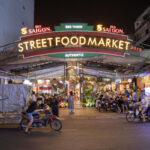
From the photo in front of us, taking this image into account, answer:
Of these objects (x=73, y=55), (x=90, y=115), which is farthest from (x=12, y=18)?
(x=90, y=115)

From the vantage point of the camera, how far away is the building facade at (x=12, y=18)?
23094 millimetres

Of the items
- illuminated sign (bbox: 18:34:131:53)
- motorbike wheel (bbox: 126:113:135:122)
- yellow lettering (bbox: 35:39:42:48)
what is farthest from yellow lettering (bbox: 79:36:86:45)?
motorbike wheel (bbox: 126:113:135:122)

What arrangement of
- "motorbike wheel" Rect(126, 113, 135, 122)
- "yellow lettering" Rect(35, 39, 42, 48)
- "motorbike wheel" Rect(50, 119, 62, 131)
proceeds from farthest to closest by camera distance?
"yellow lettering" Rect(35, 39, 42, 48) → "motorbike wheel" Rect(126, 113, 135, 122) → "motorbike wheel" Rect(50, 119, 62, 131)

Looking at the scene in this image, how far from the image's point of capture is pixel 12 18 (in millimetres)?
25641

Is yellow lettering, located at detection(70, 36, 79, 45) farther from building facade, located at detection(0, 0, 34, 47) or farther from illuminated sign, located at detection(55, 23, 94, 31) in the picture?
building facade, located at detection(0, 0, 34, 47)

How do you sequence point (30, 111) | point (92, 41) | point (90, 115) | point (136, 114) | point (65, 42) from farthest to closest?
point (92, 41), point (65, 42), point (90, 115), point (136, 114), point (30, 111)

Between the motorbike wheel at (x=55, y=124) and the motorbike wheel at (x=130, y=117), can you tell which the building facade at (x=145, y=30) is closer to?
the motorbike wheel at (x=130, y=117)

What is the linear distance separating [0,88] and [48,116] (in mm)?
3985

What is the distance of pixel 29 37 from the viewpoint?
16484mm

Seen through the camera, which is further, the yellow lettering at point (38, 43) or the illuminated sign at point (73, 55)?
the illuminated sign at point (73, 55)

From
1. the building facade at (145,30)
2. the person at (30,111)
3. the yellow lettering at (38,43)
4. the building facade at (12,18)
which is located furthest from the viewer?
the building facade at (145,30)

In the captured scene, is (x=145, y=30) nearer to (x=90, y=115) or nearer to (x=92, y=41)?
(x=92, y=41)

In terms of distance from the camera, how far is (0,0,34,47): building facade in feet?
75.8

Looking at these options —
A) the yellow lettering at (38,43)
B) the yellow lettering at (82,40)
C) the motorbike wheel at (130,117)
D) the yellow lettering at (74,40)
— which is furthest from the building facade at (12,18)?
the motorbike wheel at (130,117)
